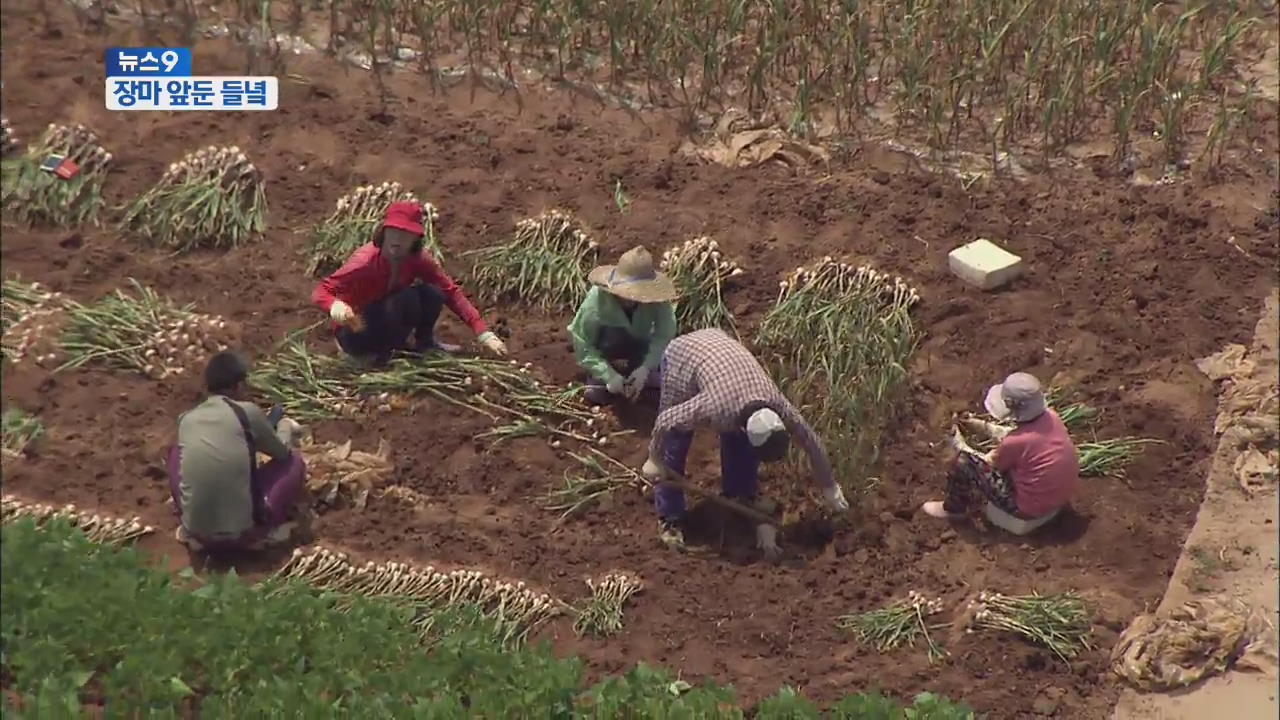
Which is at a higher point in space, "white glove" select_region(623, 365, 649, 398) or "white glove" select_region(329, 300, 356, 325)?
"white glove" select_region(329, 300, 356, 325)

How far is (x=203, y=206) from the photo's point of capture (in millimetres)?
6906

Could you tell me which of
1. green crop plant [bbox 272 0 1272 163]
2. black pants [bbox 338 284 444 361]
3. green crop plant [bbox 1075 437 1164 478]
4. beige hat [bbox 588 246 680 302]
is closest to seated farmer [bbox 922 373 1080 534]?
green crop plant [bbox 1075 437 1164 478]

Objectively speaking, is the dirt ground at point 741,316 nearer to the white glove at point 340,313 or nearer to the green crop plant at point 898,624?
the green crop plant at point 898,624

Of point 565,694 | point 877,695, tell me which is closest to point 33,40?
point 565,694

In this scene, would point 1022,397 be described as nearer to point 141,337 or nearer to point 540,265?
point 540,265

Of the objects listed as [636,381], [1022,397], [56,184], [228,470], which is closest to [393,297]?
[636,381]

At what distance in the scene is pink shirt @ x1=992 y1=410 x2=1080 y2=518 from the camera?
5.17 metres

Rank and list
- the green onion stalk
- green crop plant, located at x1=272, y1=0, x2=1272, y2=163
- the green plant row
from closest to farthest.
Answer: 1. the green plant row
2. the green onion stalk
3. green crop plant, located at x1=272, y1=0, x2=1272, y2=163

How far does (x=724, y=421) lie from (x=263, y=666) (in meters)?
1.69

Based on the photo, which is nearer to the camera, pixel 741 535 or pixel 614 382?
pixel 741 535

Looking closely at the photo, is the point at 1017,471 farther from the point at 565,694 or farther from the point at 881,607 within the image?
the point at 565,694

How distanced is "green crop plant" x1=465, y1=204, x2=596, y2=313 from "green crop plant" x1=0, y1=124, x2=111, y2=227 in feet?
6.21

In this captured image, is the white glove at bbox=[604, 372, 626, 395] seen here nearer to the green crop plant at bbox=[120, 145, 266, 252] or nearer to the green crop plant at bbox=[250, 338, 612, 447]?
the green crop plant at bbox=[250, 338, 612, 447]

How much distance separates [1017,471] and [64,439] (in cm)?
364
